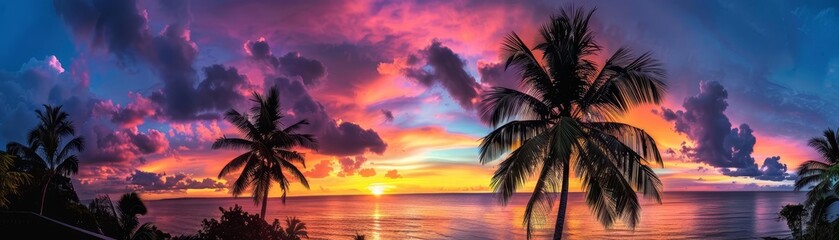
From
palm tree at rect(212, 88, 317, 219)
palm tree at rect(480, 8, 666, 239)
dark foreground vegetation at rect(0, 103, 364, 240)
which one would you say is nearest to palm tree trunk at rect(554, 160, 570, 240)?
palm tree at rect(480, 8, 666, 239)

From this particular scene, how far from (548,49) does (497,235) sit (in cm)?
4750

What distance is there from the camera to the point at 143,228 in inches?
673

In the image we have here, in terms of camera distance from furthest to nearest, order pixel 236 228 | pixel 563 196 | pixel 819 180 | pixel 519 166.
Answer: pixel 819 180 < pixel 563 196 < pixel 236 228 < pixel 519 166

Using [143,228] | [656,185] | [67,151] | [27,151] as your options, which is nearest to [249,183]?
[143,228]

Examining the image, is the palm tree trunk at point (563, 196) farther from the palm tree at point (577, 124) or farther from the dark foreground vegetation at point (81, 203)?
the dark foreground vegetation at point (81, 203)

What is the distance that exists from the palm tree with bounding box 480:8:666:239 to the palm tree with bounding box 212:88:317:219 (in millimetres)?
15025

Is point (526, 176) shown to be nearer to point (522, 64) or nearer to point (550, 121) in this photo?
point (550, 121)

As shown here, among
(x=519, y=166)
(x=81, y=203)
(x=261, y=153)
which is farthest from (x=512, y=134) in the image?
(x=81, y=203)

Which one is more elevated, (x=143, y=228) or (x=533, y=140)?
(x=533, y=140)

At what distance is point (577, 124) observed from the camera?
16.1 metres

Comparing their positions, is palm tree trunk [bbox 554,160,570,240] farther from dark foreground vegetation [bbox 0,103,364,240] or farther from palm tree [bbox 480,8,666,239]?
dark foreground vegetation [bbox 0,103,364,240]

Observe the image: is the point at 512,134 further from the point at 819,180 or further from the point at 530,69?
the point at 819,180

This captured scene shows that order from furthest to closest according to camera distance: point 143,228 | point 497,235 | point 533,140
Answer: point 497,235 → point 143,228 → point 533,140

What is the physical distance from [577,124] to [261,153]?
741 inches
